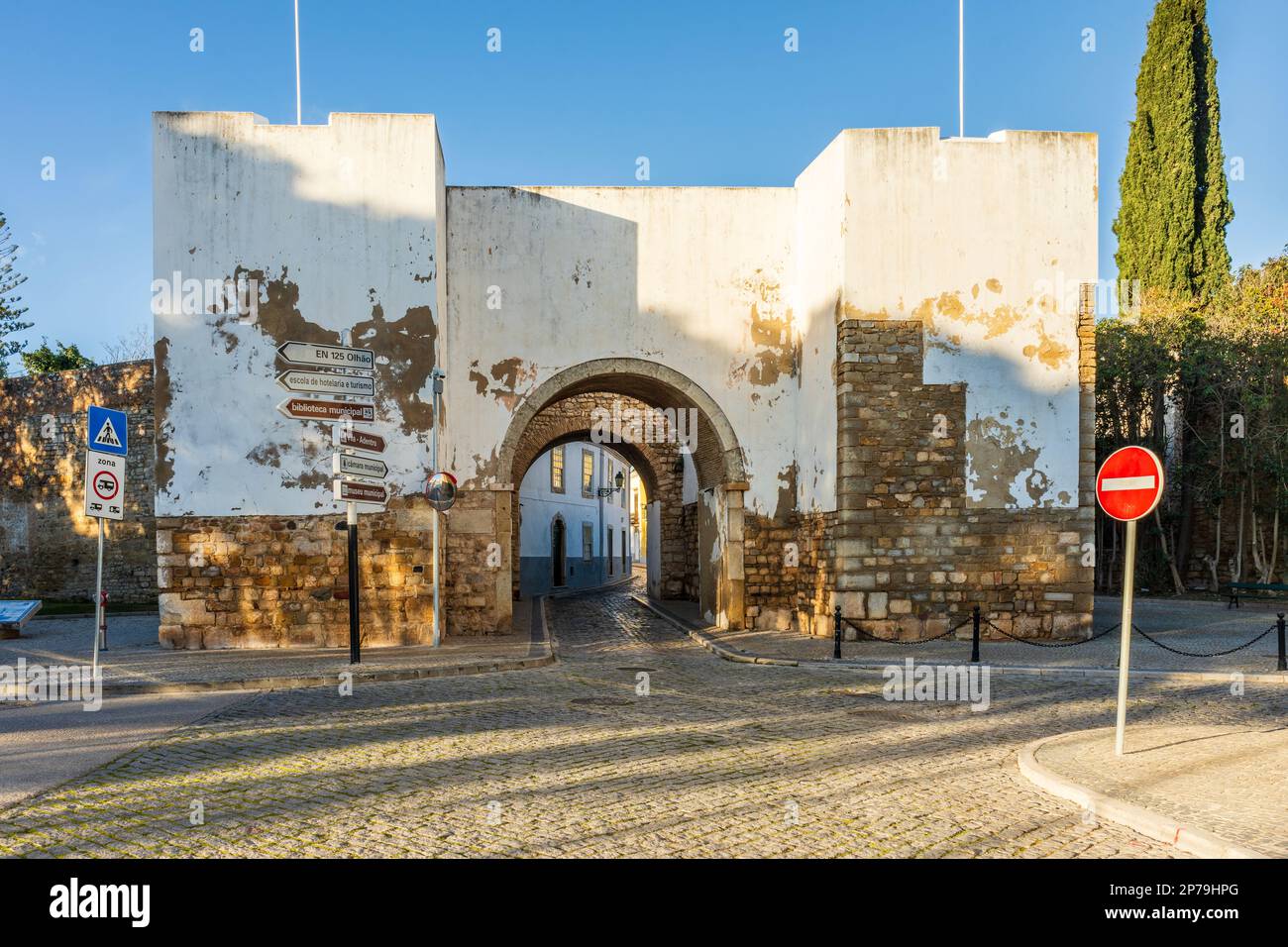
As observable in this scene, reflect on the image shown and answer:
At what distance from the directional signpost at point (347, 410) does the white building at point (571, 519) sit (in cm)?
1547

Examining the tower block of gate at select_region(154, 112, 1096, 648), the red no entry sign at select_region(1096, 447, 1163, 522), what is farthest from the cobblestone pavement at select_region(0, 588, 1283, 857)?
the tower block of gate at select_region(154, 112, 1096, 648)

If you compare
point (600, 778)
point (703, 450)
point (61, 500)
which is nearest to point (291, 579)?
point (703, 450)

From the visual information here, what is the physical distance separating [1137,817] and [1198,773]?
1.38m

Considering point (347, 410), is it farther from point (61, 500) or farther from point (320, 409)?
point (61, 500)

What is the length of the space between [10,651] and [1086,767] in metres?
14.2

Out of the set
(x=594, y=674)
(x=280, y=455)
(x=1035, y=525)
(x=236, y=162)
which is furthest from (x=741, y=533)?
(x=236, y=162)

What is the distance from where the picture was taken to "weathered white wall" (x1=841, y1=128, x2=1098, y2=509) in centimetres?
1491

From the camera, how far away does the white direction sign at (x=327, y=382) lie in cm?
1188

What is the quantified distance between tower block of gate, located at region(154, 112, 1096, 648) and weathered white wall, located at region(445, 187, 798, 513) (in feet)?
0.18

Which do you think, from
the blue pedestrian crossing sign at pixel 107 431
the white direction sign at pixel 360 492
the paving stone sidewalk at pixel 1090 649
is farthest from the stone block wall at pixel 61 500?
the white direction sign at pixel 360 492

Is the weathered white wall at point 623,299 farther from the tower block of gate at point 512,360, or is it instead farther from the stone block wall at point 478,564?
the stone block wall at point 478,564

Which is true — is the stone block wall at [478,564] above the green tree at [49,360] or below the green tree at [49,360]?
below

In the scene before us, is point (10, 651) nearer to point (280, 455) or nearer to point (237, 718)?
point (280, 455)

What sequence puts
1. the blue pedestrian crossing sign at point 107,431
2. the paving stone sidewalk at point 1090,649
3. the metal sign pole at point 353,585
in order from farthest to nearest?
the paving stone sidewalk at point 1090,649 → the metal sign pole at point 353,585 → the blue pedestrian crossing sign at point 107,431
